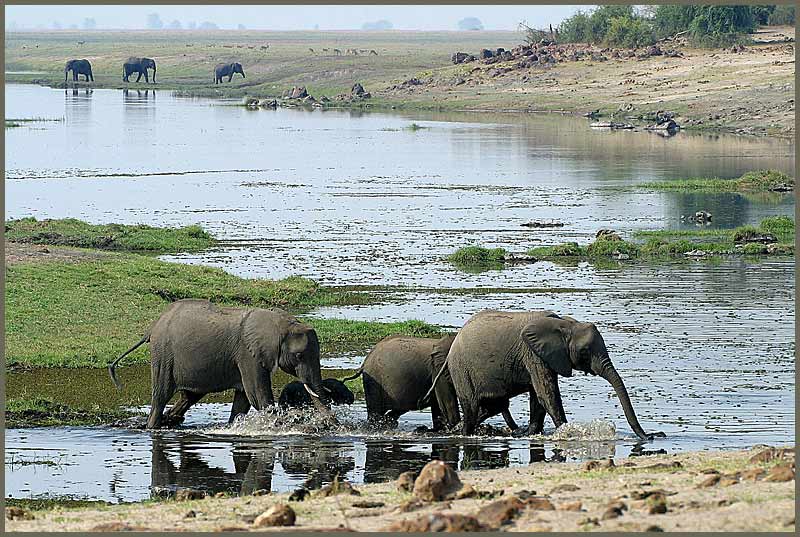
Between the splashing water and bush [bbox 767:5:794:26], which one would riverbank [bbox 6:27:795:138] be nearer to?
bush [bbox 767:5:794:26]

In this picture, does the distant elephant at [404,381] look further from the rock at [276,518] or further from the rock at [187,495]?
the rock at [276,518]

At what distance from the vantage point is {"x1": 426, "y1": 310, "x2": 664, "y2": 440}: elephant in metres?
12.9

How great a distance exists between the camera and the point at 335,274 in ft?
73.8

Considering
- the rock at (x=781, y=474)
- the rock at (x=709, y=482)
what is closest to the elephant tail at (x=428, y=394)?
the rock at (x=709, y=482)

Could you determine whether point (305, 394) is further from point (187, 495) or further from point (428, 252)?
point (428, 252)

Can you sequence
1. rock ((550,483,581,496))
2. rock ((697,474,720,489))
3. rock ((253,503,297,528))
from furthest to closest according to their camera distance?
rock ((550,483,581,496))
rock ((697,474,720,489))
rock ((253,503,297,528))

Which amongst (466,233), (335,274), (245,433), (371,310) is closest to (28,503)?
(245,433)

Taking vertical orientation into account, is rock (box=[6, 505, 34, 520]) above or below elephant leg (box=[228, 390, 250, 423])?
above

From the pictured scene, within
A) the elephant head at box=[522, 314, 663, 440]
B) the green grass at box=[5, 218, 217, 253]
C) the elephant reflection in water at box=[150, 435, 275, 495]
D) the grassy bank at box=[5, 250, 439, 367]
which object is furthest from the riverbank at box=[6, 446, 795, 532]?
the green grass at box=[5, 218, 217, 253]

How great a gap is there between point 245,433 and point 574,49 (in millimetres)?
60541

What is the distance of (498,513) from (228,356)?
19.0 feet

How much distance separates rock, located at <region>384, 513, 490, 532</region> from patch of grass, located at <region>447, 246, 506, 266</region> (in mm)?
15963

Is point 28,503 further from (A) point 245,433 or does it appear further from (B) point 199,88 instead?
(B) point 199,88

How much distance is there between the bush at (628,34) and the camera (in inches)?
2783
